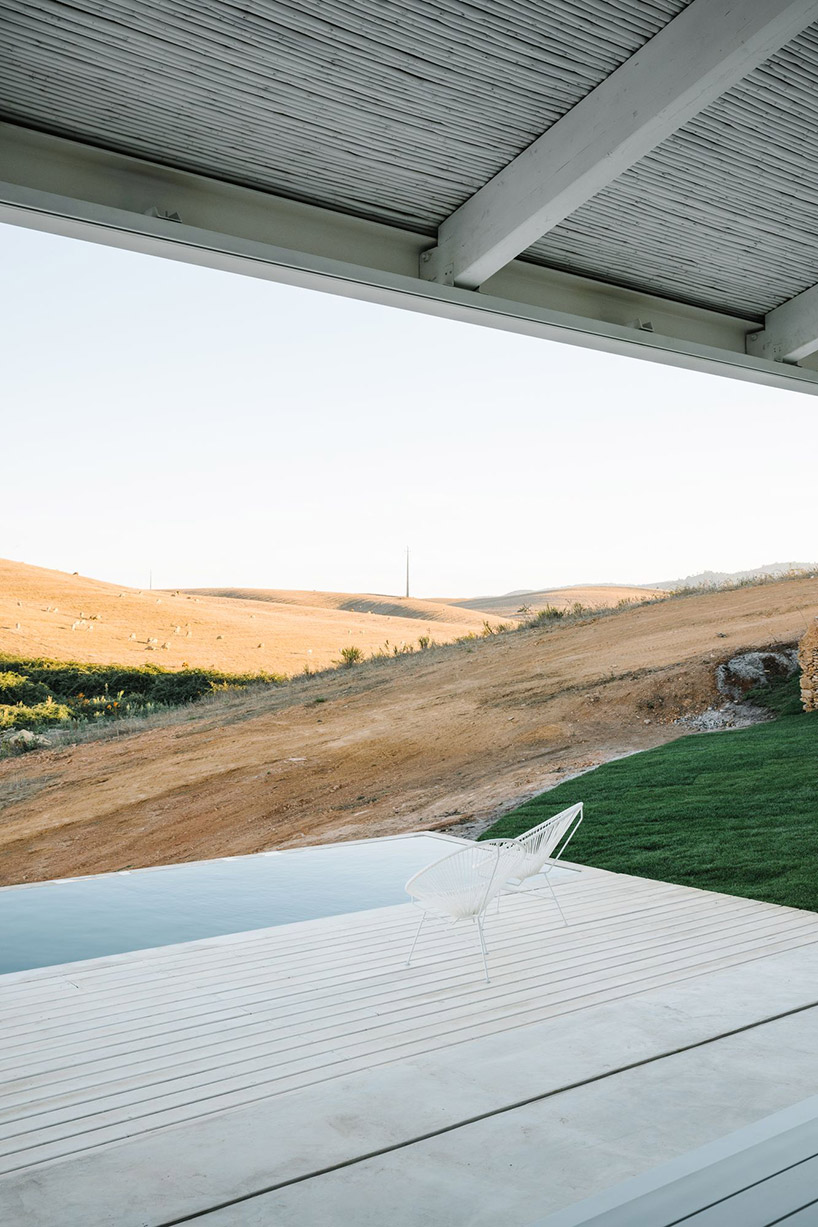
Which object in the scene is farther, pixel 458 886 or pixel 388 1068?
pixel 458 886

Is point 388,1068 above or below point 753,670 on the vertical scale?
below

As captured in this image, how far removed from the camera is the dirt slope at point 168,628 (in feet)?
99.4

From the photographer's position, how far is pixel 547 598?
5891 centimetres

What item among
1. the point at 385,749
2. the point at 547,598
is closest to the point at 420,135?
the point at 385,749

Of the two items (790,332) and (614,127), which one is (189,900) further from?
(614,127)

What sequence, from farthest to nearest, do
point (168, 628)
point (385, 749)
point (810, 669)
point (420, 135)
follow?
point (168, 628)
point (385, 749)
point (810, 669)
point (420, 135)

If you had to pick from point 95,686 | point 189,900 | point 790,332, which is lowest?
point 189,900

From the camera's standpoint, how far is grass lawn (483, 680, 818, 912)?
5418 mm

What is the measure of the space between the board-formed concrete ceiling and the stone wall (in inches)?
321

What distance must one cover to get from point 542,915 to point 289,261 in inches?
127

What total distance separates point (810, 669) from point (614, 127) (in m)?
9.45

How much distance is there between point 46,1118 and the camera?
8.58 ft

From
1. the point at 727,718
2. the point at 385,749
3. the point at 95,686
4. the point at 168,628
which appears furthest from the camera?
the point at 168,628

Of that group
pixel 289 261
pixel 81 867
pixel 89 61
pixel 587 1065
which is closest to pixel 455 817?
pixel 81 867
